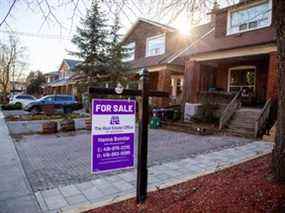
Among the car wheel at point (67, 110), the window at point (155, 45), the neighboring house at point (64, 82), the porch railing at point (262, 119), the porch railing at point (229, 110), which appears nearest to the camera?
the porch railing at point (262, 119)

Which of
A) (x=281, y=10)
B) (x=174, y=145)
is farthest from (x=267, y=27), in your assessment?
(x=281, y=10)

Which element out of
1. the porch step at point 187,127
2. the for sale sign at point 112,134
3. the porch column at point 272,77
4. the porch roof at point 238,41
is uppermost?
the porch roof at point 238,41

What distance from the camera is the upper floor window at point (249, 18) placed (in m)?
12.8

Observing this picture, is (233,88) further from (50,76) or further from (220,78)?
(50,76)

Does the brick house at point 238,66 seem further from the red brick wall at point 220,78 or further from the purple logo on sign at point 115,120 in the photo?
the purple logo on sign at point 115,120

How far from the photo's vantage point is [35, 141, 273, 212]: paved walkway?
13.2 ft

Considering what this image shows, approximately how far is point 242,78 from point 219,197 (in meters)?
13.9

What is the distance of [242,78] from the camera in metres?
15.8

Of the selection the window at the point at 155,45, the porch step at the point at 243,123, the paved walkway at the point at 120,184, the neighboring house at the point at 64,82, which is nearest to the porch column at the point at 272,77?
the porch step at the point at 243,123

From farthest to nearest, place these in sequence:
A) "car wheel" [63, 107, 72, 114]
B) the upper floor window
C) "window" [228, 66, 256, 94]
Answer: "car wheel" [63, 107, 72, 114], "window" [228, 66, 256, 94], the upper floor window

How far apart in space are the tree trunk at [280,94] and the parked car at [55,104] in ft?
67.6

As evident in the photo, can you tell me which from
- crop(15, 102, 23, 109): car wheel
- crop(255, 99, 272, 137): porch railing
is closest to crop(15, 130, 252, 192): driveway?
crop(255, 99, 272, 137): porch railing

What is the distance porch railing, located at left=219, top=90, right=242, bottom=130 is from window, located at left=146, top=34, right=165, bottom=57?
9.25 meters

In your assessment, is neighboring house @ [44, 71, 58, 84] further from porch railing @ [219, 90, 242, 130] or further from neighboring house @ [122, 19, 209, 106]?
porch railing @ [219, 90, 242, 130]
